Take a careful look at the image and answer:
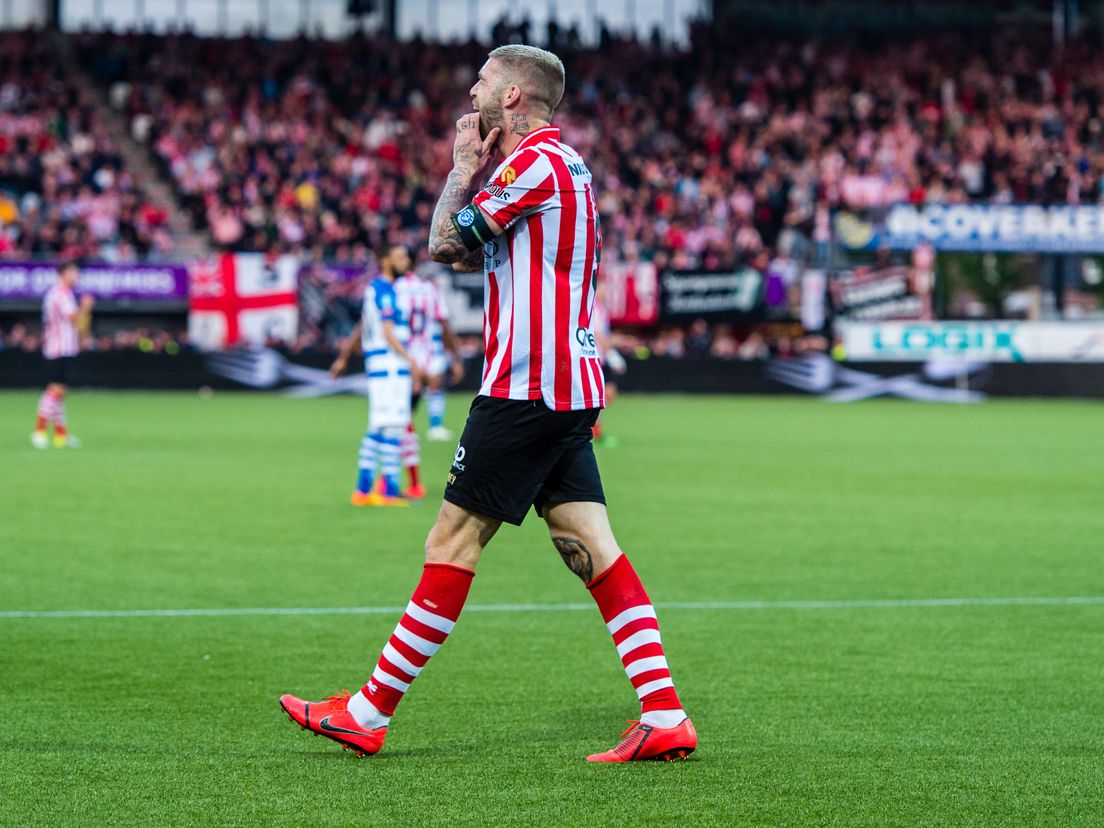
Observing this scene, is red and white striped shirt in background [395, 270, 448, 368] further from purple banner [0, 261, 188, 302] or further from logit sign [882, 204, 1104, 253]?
logit sign [882, 204, 1104, 253]

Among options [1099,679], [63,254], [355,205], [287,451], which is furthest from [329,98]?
[1099,679]

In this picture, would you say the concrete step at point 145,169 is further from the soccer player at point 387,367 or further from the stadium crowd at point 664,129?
the soccer player at point 387,367

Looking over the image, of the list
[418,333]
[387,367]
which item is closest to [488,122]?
[387,367]

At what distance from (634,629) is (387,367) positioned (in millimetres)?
8383

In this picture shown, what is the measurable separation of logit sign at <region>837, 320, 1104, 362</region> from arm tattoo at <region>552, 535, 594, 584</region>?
90.4 feet

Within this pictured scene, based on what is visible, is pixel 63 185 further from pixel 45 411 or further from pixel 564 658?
pixel 564 658

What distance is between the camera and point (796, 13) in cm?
4709

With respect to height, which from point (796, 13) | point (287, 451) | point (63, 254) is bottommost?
point (287, 451)

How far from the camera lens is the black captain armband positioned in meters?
5.21

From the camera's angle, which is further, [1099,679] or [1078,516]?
[1078,516]

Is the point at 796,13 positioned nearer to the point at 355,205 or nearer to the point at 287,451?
the point at 355,205

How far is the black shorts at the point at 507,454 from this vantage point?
5320 millimetres

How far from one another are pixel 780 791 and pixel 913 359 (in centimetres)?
2820

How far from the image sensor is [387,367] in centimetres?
1366
